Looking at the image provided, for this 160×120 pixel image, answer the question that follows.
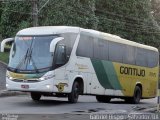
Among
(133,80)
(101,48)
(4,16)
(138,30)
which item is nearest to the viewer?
(101,48)

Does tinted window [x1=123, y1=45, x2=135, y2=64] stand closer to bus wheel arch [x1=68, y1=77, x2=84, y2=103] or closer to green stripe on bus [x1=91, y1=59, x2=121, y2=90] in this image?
green stripe on bus [x1=91, y1=59, x2=121, y2=90]

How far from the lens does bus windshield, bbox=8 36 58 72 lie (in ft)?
67.3

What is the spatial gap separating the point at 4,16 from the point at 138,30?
54.2 ft

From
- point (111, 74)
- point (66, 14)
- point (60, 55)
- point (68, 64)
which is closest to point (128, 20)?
point (66, 14)

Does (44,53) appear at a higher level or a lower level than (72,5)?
lower

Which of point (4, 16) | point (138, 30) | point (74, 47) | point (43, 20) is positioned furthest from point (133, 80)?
point (138, 30)

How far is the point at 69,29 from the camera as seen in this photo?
21797 mm

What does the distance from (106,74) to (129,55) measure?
3084 mm

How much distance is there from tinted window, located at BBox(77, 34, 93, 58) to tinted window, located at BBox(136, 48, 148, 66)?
18.8 ft

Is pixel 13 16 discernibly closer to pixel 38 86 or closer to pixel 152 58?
pixel 152 58

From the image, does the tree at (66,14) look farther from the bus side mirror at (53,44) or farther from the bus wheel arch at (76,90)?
the bus side mirror at (53,44)

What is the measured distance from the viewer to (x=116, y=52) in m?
25.9

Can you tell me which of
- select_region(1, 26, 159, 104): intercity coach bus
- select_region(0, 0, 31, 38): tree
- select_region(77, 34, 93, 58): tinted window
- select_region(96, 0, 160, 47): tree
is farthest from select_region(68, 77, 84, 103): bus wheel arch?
select_region(96, 0, 160, 47): tree

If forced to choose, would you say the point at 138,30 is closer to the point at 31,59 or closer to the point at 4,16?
the point at 4,16
